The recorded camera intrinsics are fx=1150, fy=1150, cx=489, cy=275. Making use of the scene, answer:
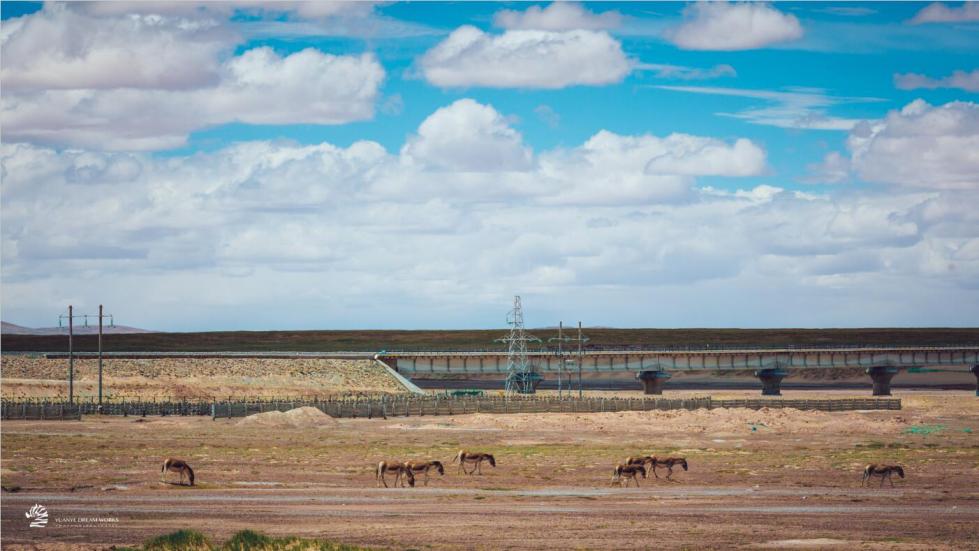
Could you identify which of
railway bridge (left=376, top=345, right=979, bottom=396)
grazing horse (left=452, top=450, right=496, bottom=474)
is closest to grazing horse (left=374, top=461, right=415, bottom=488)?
grazing horse (left=452, top=450, right=496, bottom=474)

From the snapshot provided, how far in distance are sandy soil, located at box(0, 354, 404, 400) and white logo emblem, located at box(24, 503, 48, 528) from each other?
64552 mm

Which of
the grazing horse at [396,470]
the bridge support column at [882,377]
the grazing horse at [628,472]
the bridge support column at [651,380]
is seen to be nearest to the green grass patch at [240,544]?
the grazing horse at [396,470]

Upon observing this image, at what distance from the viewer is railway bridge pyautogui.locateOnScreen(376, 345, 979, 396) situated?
127375mm

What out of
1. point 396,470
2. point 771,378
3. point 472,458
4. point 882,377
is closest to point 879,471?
point 472,458

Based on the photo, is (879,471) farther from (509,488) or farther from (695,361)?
(695,361)

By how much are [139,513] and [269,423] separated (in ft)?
130

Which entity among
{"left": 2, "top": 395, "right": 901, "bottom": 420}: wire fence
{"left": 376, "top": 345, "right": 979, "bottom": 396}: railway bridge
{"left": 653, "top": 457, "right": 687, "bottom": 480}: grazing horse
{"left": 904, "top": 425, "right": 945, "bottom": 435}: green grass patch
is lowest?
{"left": 904, "top": 425, "right": 945, "bottom": 435}: green grass patch

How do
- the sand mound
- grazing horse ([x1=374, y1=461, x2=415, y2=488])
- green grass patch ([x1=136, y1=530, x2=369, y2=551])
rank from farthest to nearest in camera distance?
the sand mound
grazing horse ([x1=374, y1=461, x2=415, y2=488])
green grass patch ([x1=136, y1=530, x2=369, y2=551])

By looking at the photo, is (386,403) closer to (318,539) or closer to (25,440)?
(25,440)

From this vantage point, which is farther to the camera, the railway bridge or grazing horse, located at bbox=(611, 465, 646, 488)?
the railway bridge

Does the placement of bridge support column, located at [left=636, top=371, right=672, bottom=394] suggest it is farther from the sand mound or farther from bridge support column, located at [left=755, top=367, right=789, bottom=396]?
the sand mound

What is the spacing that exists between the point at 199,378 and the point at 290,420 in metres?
40.7

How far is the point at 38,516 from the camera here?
33312 millimetres

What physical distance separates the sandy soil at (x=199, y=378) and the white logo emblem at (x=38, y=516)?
212ft
